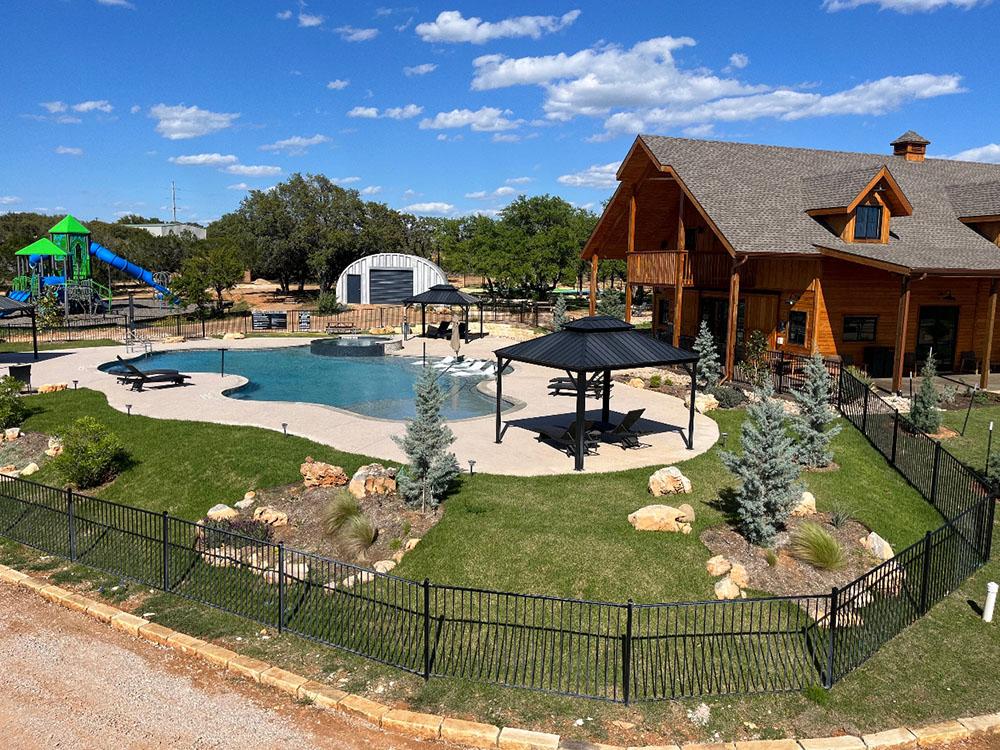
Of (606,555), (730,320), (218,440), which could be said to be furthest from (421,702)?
(730,320)

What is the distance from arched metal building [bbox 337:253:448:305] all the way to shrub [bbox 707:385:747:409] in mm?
40763

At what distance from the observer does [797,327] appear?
88.8ft

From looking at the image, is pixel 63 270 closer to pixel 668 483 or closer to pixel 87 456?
pixel 87 456

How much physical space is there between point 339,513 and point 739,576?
7100mm

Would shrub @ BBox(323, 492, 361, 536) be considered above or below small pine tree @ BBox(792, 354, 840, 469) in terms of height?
below

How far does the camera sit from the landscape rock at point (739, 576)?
11430 mm

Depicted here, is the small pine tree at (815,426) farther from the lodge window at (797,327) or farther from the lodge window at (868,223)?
the lodge window at (868,223)

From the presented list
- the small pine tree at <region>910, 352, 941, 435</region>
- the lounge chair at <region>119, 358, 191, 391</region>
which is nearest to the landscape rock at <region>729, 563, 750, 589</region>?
the small pine tree at <region>910, 352, 941, 435</region>

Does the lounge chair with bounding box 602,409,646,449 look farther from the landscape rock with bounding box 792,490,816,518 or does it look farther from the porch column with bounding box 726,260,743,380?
the porch column with bounding box 726,260,743,380

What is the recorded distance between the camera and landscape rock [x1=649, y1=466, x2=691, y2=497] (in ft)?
47.9

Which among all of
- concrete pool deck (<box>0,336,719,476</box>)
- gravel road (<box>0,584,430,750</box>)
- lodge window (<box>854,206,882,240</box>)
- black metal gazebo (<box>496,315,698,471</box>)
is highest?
lodge window (<box>854,206,882,240</box>)

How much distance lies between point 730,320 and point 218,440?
56.8 ft

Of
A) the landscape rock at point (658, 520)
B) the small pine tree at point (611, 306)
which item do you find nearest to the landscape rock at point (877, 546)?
the landscape rock at point (658, 520)

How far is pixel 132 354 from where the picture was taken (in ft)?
112
